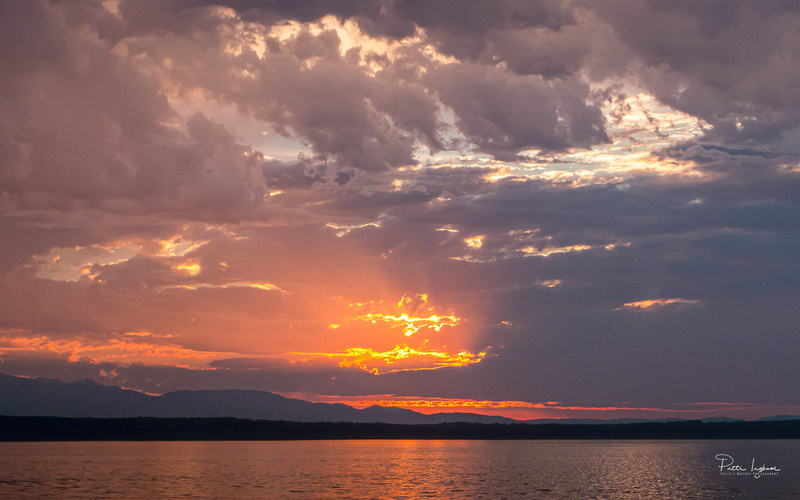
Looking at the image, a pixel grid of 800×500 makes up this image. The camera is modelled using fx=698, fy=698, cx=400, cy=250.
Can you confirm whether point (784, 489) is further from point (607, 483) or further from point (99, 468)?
point (99, 468)

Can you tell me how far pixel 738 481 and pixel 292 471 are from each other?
77109mm

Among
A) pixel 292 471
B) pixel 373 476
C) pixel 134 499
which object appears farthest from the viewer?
pixel 292 471

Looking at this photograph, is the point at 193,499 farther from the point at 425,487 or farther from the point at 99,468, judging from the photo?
the point at 99,468

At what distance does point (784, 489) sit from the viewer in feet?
306

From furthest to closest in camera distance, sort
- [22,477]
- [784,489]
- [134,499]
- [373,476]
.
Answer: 1. [373,476]
2. [22,477]
3. [784,489]
4. [134,499]

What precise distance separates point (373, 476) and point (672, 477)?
170 ft

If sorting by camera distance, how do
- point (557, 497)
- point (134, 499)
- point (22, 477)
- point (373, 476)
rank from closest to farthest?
1. point (134, 499)
2. point (557, 497)
3. point (22, 477)
4. point (373, 476)

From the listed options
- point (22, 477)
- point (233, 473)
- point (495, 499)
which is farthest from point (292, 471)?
point (495, 499)

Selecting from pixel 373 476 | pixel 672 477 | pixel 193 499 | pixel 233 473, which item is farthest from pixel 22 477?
pixel 672 477

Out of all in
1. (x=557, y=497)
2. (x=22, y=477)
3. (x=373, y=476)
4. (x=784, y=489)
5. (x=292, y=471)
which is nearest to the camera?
(x=557, y=497)

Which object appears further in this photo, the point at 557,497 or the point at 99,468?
the point at 99,468

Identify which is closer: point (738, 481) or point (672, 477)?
point (738, 481)

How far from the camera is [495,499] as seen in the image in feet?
260

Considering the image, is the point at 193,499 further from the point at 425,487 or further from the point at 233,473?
the point at 233,473
